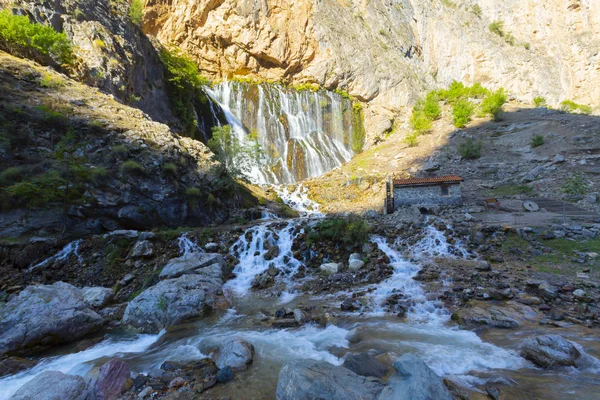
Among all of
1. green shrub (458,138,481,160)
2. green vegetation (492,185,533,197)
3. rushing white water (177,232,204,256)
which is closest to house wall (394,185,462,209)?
green vegetation (492,185,533,197)

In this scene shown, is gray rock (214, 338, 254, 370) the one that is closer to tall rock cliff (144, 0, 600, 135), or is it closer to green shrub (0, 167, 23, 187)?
green shrub (0, 167, 23, 187)

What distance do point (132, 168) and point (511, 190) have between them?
86.5 feet

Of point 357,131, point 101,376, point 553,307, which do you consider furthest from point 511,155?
point 101,376

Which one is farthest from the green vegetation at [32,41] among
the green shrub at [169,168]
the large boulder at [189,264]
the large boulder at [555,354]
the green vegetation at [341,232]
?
the large boulder at [555,354]

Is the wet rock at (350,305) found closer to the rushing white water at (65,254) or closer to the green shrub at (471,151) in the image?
the rushing white water at (65,254)

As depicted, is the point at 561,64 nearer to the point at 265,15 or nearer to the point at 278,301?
the point at 265,15

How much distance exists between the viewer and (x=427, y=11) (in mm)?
57969

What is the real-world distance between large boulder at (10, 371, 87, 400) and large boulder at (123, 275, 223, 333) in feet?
8.81

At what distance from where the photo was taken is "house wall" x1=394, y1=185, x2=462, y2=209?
18375 millimetres

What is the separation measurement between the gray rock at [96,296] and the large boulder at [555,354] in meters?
11.4

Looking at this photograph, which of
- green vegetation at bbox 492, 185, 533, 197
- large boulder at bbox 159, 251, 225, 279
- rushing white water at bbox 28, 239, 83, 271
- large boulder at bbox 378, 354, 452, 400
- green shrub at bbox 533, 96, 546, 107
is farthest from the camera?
green shrub at bbox 533, 96, 546, 107

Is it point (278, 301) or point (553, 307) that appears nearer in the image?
point (553, 307)

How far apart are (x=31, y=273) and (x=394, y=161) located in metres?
32.4

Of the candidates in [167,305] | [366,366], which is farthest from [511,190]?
[167,305]
